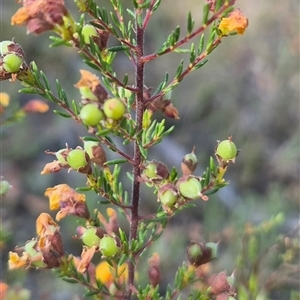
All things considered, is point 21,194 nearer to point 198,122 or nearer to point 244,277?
point 198,122

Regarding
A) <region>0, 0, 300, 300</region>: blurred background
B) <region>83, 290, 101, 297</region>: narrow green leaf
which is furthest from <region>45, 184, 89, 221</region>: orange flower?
<region>0, 0, 300, 300</region>: blurred background

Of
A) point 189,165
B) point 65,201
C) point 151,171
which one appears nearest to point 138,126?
point 151,171

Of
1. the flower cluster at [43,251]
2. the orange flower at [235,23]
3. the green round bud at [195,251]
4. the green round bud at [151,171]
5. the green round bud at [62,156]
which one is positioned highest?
the orange flower at [235,23]

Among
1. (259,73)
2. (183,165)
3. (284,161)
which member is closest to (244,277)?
(183,165)

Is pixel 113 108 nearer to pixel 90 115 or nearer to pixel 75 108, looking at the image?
pixel 90 115

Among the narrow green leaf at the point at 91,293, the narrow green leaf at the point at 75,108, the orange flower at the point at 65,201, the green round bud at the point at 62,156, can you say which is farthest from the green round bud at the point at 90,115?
the narrow green leaf at the point at 91,293

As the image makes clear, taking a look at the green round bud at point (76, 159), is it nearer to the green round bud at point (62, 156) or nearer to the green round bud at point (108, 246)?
the green round bud at point (62, 156)
